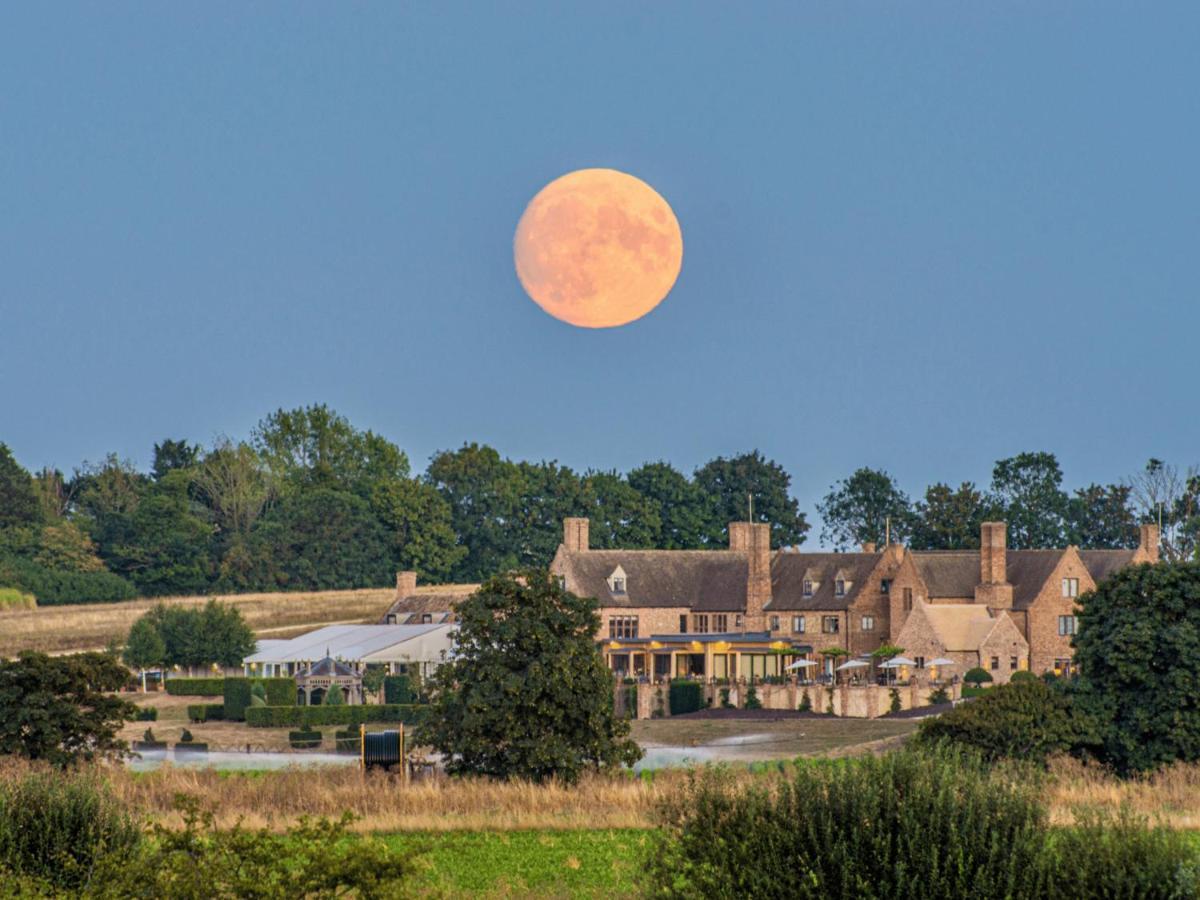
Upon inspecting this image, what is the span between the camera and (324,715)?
221 feet

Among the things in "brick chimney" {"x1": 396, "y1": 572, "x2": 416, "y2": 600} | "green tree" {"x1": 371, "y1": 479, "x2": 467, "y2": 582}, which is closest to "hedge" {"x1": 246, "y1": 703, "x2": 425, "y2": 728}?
"brick chimney" {"x1": 396, "y1": 572, "x2": 416, "y2": 600}

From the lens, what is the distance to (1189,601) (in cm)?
3925

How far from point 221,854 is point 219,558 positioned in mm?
109628

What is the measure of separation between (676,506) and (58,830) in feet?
364

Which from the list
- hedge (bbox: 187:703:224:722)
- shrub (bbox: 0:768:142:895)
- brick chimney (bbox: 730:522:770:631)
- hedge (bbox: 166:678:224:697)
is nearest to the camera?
shrub (bbox: 0:768:142:895)

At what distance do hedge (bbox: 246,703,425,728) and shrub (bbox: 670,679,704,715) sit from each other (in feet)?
36.7

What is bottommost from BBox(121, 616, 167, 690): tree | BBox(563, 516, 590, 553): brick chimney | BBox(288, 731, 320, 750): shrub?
BBox(288, 731, 320, 750): shrub

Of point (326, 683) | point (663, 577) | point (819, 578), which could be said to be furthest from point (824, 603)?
point (326, 683)

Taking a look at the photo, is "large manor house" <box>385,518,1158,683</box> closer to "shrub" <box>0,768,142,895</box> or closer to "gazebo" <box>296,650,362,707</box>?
"gazebo" <box>296,650,362,707</box>

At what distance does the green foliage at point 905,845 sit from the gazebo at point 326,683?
59.1 metres

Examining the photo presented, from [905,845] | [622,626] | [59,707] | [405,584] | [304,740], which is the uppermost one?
[405,584]

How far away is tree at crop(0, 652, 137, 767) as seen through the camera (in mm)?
35625

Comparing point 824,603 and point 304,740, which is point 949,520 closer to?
point 824,603

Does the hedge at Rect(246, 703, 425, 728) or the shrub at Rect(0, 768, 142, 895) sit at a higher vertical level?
the shrub at Rect(0, 768, 142, 895)
